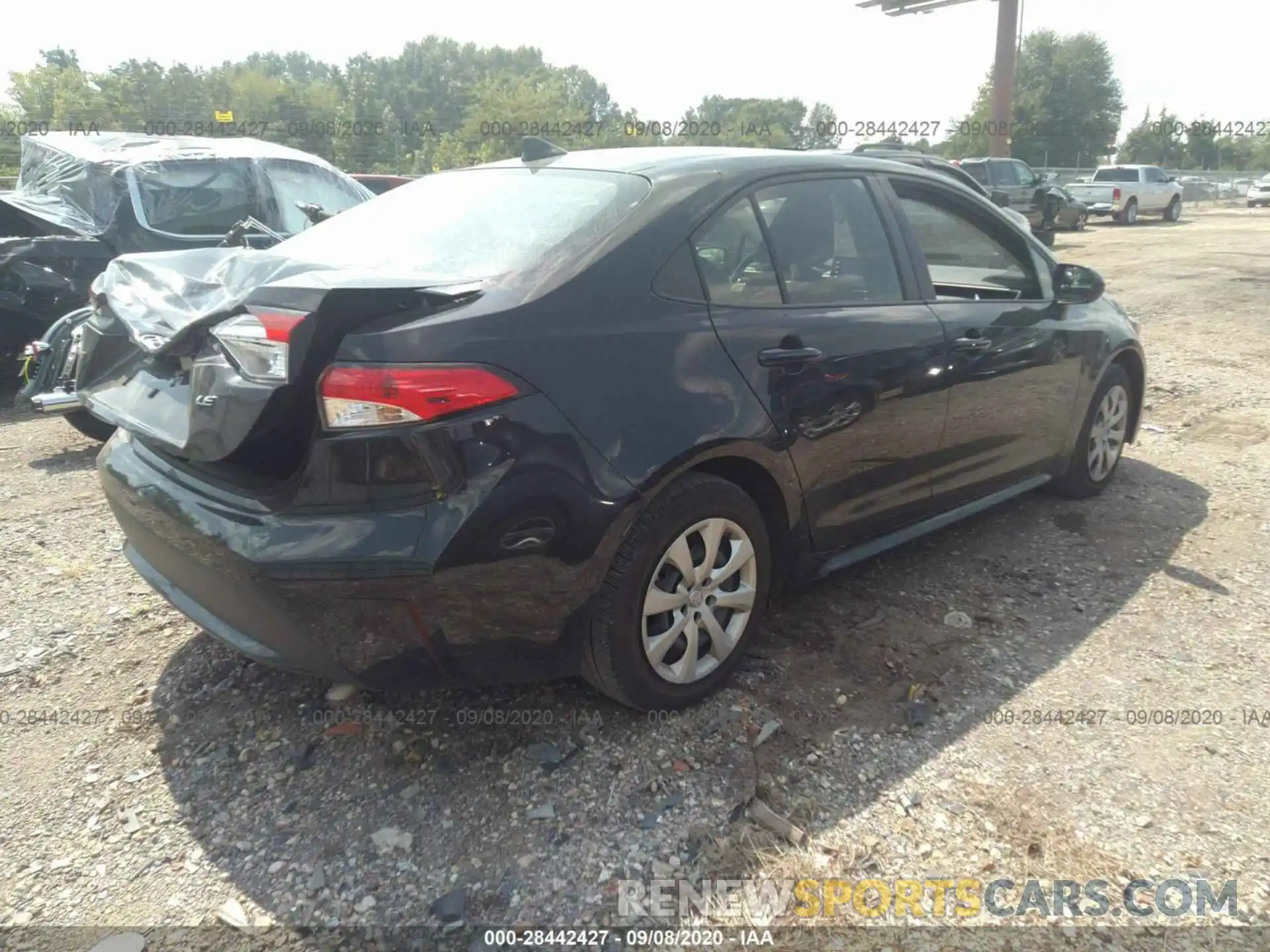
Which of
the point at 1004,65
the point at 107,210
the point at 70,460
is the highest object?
the point at 1004,65

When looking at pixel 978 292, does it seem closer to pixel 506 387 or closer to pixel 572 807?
pixel 506 387

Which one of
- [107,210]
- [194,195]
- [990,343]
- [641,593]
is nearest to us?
[641,593]

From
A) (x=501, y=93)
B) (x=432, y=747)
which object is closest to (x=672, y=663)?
(x=432, y=747)

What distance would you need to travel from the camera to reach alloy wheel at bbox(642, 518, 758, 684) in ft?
8.69

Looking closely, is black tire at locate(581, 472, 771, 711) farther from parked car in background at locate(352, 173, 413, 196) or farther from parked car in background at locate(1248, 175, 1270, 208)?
parked car in background at locate(1248, 175, 1270, 208)

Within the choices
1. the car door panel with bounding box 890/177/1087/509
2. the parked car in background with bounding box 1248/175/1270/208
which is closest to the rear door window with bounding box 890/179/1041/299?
the car door panel with bounding box 890/177/1087/509

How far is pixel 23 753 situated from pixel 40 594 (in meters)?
1.14

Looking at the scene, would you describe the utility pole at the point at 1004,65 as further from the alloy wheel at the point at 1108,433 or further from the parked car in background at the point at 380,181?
the alloy wheel at the point at 1108,433

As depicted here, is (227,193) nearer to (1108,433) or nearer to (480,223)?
(480,223)

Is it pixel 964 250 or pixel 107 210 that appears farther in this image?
pixel 107 210

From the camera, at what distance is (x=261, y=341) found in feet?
7.18

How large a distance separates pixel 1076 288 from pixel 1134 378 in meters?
0.95

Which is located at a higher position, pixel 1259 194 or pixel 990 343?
pixel 1259 194

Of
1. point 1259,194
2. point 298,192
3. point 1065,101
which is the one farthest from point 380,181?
Result: point 1065,101
